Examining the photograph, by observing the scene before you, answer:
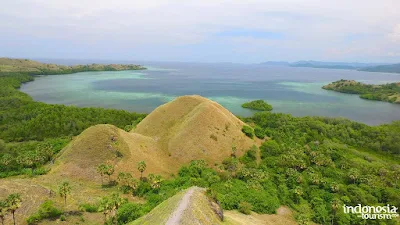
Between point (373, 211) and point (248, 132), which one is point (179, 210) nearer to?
point (373, 211)

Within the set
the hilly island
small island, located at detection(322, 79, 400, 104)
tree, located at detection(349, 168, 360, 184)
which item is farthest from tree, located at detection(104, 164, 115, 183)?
small island, located at detection(322, 79, 400, 104)

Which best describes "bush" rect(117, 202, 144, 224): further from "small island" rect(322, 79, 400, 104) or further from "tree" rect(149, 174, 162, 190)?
"small island" rect(322, 79, 400, 104)

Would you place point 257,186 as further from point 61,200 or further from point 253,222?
point 61,200

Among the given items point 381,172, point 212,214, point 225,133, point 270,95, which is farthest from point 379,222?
point 270,95

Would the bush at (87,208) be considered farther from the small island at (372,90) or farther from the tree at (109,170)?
the small island at (372,90)

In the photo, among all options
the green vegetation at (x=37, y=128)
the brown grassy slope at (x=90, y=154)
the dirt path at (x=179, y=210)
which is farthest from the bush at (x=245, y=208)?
the green vegetation at (x=37, y=128)

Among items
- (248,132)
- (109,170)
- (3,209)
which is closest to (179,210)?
(3,209)

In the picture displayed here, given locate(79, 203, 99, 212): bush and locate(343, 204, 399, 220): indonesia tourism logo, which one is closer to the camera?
locate(79, 203, 99, 212): bush
